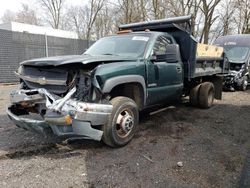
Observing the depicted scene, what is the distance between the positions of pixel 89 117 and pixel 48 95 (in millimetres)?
681

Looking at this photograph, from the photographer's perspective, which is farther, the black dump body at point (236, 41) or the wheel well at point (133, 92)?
the black dump body at point (236, 41)

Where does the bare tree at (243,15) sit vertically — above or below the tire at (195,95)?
above

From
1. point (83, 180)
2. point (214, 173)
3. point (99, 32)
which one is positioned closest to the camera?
point (83, 180)

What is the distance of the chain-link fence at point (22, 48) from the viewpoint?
42.4 feet

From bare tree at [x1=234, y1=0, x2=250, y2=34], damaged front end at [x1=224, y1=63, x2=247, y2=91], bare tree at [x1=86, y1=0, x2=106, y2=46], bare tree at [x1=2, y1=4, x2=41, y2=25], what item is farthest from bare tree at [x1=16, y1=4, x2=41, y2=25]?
damaged front end at [x1=224, y1=63, x2=247, y2=91]

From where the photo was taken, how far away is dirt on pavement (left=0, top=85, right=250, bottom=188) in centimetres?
336

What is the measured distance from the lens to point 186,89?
24.4ft

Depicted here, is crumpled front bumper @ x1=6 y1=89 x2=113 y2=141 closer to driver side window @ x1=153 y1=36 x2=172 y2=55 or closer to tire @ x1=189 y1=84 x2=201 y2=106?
driver side window @ x1=153 y1=36 x2=172 y2=55

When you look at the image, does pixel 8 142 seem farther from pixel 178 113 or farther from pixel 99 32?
pixel 99 32

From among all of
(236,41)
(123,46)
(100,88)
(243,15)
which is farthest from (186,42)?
(243,15)

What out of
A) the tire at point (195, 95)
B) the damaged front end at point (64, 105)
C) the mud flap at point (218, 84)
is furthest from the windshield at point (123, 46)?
the mud flap at point (218, 84)

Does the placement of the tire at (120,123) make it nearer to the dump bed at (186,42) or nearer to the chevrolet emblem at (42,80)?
the chevrolet emblem at (42,80)

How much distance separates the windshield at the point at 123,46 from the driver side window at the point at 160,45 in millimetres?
237

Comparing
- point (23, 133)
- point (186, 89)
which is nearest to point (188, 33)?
point (186, 89)
